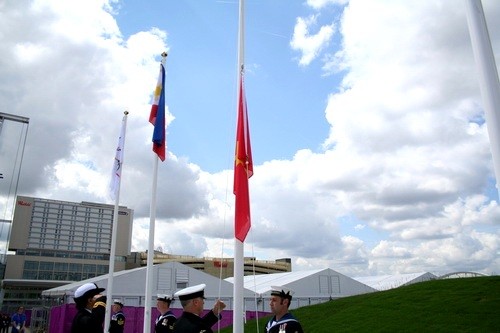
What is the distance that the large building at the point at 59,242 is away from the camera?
89062mm

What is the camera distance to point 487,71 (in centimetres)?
607

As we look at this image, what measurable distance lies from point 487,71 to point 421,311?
14.0 m

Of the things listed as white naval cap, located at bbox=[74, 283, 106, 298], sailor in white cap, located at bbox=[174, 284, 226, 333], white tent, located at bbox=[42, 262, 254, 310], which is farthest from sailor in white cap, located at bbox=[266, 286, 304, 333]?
white tent, located at bbox=[42, 262, 254, 310]

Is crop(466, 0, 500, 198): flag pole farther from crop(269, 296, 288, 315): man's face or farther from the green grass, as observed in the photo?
the green grass

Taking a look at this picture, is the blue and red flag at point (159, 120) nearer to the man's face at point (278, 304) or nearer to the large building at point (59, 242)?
the man's face at point (278, 304)

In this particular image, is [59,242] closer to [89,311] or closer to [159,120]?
[159,120]

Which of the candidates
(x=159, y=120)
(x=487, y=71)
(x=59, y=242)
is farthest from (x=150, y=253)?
(x=59, y=242)

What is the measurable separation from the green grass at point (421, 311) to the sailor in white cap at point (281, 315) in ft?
35.8

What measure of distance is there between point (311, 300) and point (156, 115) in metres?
24.6

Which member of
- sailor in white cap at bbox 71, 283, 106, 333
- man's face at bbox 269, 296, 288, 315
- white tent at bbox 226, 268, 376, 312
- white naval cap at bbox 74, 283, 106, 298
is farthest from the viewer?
white tent at bbox 226, 268, 376, 312

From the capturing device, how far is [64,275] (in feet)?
316

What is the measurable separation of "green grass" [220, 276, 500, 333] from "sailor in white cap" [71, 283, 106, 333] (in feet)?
41.0

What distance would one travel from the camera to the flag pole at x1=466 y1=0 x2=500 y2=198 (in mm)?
5742

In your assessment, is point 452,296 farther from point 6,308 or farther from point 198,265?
point 198,265
